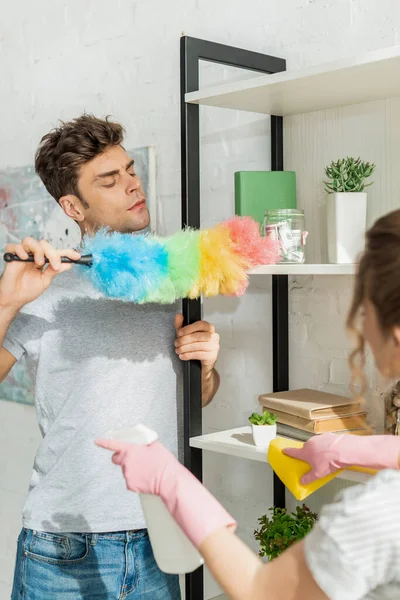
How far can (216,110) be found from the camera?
2.16 metres

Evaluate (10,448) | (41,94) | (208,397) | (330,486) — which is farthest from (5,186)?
(330,486)

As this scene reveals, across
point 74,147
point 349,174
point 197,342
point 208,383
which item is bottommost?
point 208,383

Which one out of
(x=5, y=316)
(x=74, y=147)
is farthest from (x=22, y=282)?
(x=74, y=147)

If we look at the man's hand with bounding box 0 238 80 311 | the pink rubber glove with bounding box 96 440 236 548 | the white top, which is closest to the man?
the man's hand with bounding box 0 238 80 311

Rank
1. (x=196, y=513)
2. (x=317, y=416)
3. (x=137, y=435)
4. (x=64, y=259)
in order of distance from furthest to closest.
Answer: (x=317, y=416) < (x=64, y=259) < (x=137, y=435) < (x=196, y=513)

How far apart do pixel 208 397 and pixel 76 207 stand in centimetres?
59

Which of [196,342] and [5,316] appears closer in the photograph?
[5,316]

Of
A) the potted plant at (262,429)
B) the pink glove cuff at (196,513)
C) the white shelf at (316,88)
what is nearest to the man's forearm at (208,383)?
the potted plant at (262,429)

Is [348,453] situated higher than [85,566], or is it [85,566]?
[348,453]

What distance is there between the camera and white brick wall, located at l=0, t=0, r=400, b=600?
1.91 m

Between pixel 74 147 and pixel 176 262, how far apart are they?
1.87 ft

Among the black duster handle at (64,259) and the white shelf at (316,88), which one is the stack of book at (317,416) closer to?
the black duster handle at (64,259)

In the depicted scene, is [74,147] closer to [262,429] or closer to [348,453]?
[262,429]

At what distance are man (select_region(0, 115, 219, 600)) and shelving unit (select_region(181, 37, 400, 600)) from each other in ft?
0.20
